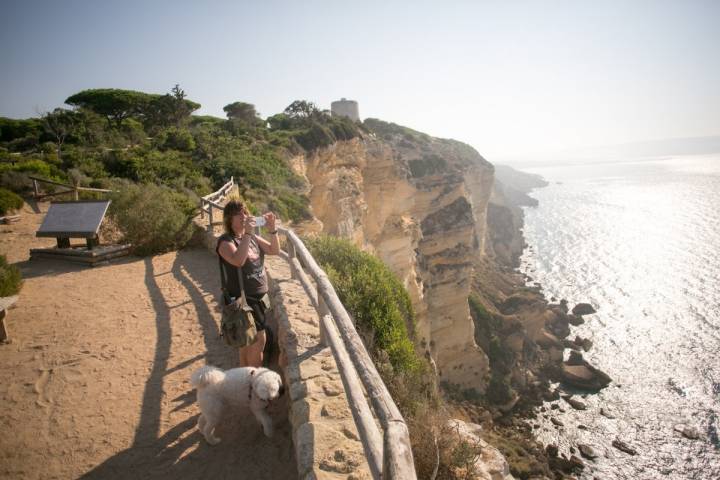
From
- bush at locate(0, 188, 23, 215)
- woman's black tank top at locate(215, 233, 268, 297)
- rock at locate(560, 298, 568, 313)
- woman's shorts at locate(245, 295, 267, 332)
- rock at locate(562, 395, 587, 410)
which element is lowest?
rock at locate(562, 395, 587, 410)

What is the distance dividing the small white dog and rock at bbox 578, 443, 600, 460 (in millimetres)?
22852

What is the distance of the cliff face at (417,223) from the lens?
813 inches

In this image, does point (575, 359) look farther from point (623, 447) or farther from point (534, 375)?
point (623, 447)

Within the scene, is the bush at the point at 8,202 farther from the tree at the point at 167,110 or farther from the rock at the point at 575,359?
the rock at the point at 575,359

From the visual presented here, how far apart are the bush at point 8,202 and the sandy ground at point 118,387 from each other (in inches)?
281

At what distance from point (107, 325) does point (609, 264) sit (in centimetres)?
5733

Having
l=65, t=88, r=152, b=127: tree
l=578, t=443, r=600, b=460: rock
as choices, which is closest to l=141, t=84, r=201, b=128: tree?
l=65, t=88, r=152, b=127: tree

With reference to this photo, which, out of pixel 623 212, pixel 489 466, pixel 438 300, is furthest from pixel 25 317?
pixel 623 212

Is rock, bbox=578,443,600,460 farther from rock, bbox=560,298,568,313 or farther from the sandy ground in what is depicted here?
the sandy ground

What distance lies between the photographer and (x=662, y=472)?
18406mm

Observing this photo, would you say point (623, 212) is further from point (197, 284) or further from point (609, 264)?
point (197, 284)

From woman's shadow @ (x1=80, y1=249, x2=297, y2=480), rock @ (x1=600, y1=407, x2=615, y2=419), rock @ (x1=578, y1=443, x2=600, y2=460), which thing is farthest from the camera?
rock @ (x1=600, y1=407, x2=615, y2=419)

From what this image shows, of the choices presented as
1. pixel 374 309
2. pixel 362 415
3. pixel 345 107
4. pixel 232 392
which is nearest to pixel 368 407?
pixel 362 415

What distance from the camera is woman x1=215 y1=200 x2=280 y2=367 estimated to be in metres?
3.40
